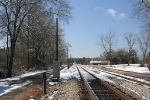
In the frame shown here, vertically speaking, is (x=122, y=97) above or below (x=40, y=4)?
below

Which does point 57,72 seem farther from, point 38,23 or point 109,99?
point 109,99

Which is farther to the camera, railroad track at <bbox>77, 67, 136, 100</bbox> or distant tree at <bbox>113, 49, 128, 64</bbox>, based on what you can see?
distant tree at <bbox>113, 49, 128, 64</bbox>

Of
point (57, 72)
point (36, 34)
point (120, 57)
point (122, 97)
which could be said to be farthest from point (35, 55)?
point (120, 57)

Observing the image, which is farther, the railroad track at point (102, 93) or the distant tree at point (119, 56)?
the distant tree at point (119, 56)

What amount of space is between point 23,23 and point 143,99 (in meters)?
20.7

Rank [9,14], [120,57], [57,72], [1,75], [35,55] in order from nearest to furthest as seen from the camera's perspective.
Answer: [57,72], [1,75], [9,14], [35,55], [120,57]

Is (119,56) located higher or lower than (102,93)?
higher

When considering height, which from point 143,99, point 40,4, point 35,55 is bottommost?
point 143,99

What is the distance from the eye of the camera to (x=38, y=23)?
27969 millimetres

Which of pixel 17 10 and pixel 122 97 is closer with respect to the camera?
pixel 122 97

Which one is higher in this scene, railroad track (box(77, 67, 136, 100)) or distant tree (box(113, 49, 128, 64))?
distant tree (box(113, 49, 128, 64))

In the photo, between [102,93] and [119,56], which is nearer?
[102,93]

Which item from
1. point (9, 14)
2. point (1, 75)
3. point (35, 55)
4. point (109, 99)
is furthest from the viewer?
point (35, 55)

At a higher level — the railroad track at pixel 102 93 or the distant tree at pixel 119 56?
the distant tree at pixel 119 56
